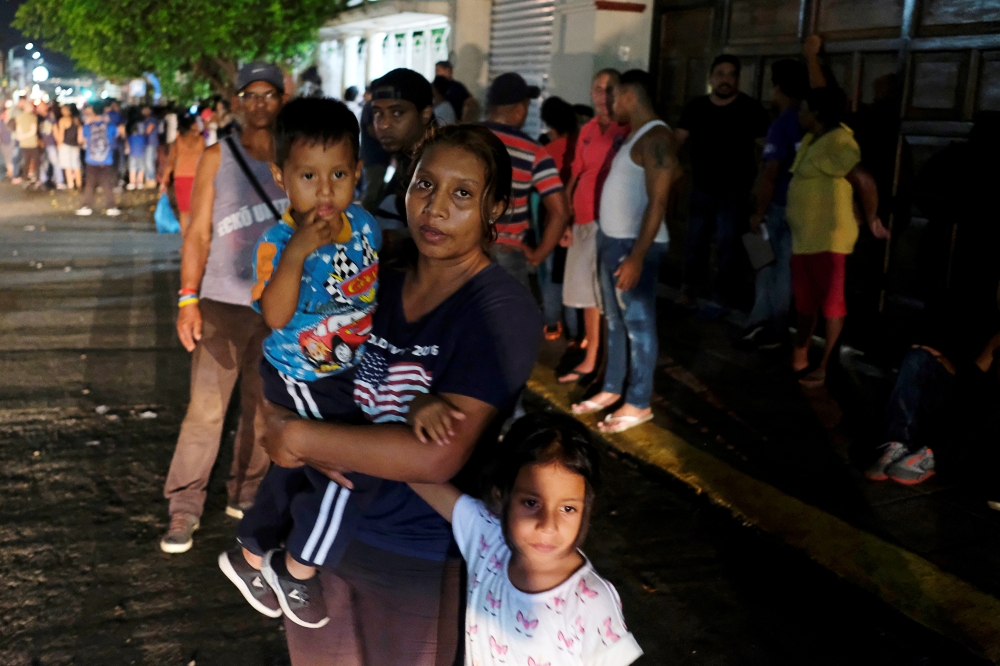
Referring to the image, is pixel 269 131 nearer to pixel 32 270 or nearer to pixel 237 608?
pixel 237 608

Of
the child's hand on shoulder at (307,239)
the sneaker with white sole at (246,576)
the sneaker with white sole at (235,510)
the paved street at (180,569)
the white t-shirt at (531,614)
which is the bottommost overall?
the paved street at (180,569)

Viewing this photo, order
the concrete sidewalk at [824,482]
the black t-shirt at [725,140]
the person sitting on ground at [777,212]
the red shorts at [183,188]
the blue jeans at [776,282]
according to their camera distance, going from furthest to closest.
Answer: the red shorts at [183,188] → the black t-shirt at [725,140] → the blue jeans at [776,282] → the person sitting on ground at [777,212] → the concrete sidewalk at [824,482]

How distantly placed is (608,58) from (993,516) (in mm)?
6897

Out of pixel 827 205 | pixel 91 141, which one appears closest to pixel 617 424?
pixel 827 205

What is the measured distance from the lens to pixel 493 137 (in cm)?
192

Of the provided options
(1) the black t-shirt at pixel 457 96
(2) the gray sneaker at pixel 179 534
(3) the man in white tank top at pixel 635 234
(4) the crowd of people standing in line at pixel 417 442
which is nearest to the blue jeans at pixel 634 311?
(3) the man in white tank top at pixel 635 234

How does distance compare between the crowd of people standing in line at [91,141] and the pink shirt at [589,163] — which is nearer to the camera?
the pink shirt at [589,163]

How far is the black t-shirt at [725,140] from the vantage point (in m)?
8.05

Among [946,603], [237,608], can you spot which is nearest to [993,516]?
[946,603]

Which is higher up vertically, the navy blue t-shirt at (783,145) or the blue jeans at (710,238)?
the navy blue t-shirt at (783,145)

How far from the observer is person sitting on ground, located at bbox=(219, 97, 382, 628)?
2193mm

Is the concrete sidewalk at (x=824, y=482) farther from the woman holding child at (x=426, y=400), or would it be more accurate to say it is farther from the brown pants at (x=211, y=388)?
the woman holding child at (x=426, y=400)

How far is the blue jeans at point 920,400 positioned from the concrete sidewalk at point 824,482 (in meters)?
0.25

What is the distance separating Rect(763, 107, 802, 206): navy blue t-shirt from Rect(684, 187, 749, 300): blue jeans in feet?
2.46
